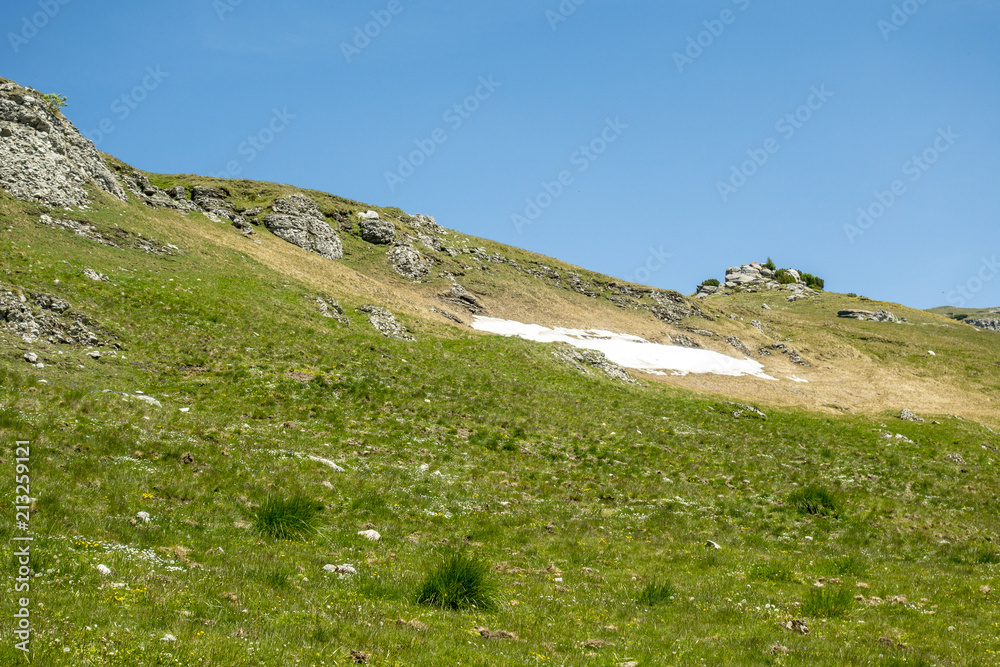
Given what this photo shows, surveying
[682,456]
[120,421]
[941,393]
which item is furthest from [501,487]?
[941,393]

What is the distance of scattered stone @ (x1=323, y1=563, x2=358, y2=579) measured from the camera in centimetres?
1222

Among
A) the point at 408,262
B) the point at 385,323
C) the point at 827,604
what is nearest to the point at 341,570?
the point at 827,604

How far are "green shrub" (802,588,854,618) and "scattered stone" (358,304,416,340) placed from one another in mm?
35230

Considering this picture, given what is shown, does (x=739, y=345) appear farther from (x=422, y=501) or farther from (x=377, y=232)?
(x=422, y=501)

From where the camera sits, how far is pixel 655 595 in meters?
13.2

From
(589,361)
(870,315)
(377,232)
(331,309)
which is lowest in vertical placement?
(331,309)

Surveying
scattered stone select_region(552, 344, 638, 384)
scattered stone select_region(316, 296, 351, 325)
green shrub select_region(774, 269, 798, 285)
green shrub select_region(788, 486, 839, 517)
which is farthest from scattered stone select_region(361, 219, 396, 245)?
green shrub select_region(774, 269, 798, 285)

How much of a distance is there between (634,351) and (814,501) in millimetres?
47565

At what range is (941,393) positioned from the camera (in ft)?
252

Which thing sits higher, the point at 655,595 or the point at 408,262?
the point at 408,262

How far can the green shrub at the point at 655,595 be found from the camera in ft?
42.8

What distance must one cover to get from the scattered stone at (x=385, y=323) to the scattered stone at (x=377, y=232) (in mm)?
39889

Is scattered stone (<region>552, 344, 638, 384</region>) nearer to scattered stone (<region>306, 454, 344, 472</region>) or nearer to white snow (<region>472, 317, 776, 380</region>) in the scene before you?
white snow (<region>472, 317, 776, 380</region>)

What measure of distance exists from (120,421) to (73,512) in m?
7.84
